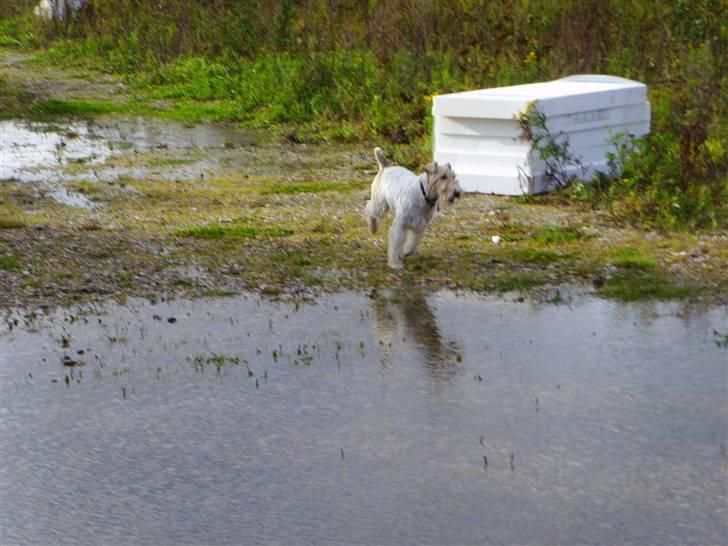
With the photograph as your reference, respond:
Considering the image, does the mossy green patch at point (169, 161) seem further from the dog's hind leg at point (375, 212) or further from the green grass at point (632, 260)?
the green grass at point (632, 260)

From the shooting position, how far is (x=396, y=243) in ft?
30.6

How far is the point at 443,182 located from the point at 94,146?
699cm

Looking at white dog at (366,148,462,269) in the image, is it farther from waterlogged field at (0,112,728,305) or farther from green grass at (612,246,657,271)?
green grass at (612,246,657,271)

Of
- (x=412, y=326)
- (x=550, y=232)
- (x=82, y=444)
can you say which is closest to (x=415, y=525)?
(x=82, y=444)

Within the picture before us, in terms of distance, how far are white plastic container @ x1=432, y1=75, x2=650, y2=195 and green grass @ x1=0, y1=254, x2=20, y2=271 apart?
4.23 meters

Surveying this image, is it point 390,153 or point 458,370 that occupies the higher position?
point 390,153

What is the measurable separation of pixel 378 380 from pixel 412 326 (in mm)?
1058

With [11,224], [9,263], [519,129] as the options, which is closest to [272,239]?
[9,263]

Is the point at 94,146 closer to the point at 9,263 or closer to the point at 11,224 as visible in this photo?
the point at 11,224

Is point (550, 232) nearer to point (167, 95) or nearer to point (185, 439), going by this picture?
point (185, 439)

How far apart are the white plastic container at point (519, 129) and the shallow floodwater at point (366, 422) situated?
3105mm

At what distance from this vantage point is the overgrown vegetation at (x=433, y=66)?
37.4 ft

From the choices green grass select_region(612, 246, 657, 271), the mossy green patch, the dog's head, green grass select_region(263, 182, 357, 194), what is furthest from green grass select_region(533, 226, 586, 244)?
the mossy green patch

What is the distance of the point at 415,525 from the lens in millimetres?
5258
